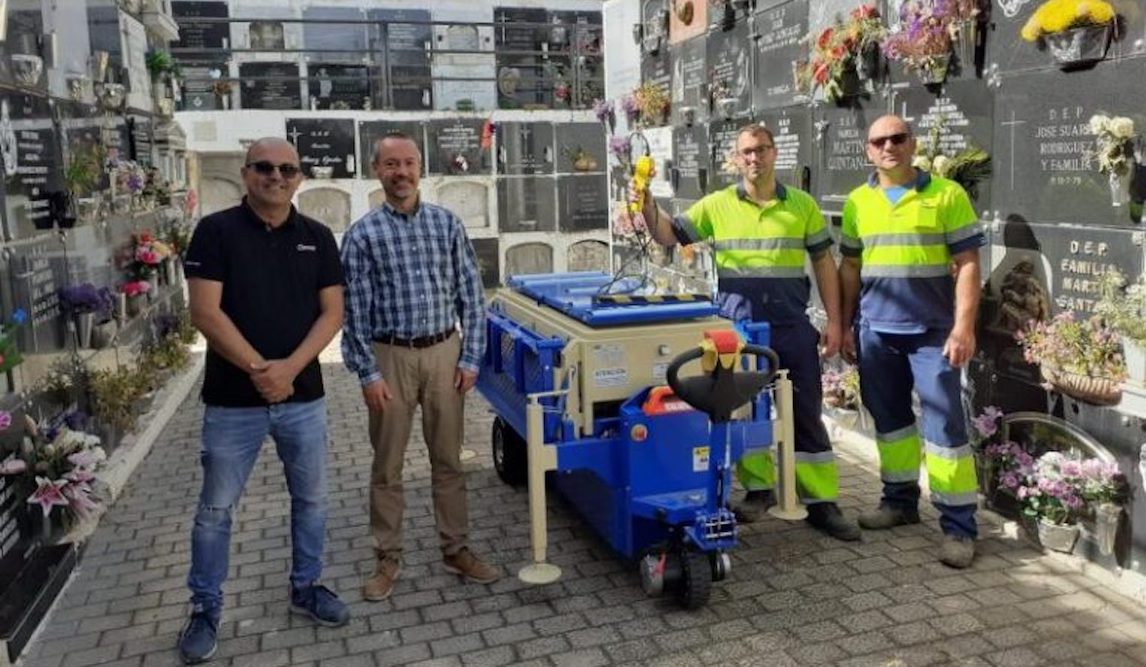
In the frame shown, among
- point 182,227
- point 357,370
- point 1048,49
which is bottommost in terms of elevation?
point 357,370

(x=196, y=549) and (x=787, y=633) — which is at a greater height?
(x=196, y=549)

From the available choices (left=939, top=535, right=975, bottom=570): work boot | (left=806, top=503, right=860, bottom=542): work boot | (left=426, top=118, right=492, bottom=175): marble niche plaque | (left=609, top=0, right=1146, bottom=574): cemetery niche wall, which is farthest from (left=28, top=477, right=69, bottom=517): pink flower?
(left=426, top=118, right=492, bottom=175): marble niche plaque

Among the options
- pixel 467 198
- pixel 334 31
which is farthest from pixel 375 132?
pixel 334 31

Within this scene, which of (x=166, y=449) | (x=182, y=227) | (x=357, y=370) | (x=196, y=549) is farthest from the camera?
(x=182, y=227)

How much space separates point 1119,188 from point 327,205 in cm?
1228

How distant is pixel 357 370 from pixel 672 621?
1650mm

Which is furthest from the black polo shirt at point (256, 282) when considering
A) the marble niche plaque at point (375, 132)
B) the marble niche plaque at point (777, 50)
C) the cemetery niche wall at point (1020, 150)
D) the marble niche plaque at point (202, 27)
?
the marble niche plaque at point (202, 27)

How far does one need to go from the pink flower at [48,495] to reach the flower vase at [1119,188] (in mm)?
4822

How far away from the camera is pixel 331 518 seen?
5191mm

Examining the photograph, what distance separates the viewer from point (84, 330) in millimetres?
5848

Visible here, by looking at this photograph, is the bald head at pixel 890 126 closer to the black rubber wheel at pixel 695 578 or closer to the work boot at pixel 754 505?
the work boot at pixel 754 505

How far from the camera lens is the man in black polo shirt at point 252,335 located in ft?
11.5

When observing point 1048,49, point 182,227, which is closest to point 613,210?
point 182,227

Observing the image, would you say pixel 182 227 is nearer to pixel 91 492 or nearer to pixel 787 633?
pixel 91 492
